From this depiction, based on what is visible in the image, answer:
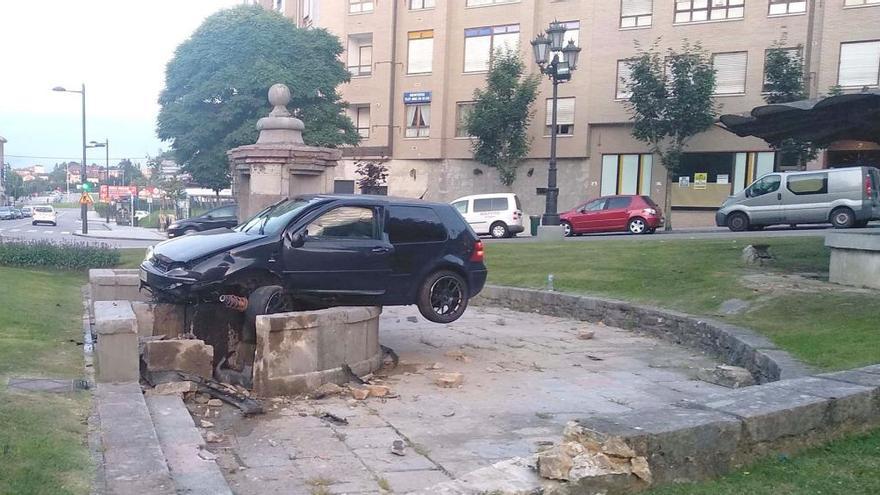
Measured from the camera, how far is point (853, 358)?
7.93 metres

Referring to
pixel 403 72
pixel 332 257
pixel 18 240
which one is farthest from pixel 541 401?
pixel 403 72

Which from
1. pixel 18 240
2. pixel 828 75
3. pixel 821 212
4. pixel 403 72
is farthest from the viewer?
pixel 403 72

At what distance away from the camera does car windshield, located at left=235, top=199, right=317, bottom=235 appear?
30.2 feet

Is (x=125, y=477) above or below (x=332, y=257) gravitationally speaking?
below

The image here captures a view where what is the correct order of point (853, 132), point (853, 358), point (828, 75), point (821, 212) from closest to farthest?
1. point (853, 358)
2. point (853, 132)
3. point (821, 212)
4. point (828, 75)

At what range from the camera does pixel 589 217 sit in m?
28.8

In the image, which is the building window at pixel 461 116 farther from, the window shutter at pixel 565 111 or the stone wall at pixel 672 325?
the stone wall at pixel 672 325

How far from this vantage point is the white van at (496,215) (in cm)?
2992

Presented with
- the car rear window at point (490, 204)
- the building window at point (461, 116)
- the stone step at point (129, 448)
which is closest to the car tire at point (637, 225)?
the car rear window at point (490, 204)

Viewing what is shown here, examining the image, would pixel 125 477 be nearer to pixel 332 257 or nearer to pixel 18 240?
pixel 332 257

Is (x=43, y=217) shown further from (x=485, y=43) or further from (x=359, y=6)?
(x=485, y=43)

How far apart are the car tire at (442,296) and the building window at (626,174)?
2734 cm

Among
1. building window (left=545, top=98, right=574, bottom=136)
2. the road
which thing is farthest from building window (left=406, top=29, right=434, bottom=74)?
the road

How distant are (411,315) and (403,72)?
2890cm
